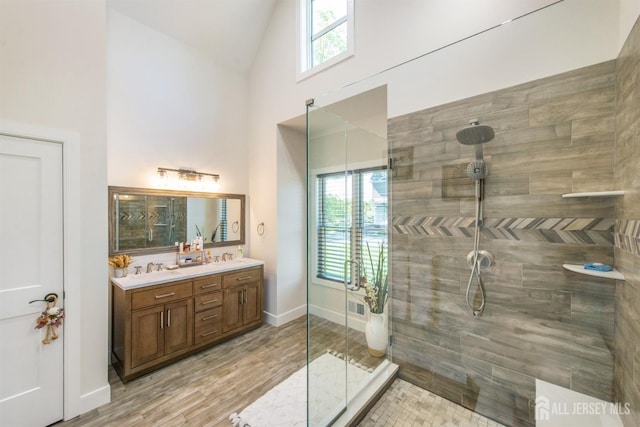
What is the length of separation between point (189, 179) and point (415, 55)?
9.23 ft

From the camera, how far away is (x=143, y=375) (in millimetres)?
2295

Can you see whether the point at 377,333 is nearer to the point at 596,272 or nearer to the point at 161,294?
the point at 596,272

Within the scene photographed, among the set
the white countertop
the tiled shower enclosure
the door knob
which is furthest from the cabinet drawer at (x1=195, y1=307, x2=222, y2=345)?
the tiled shower enclosure

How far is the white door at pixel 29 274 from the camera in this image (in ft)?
5.34

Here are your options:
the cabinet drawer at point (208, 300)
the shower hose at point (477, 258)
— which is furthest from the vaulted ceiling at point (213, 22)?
the shower hose at point (477, 258)

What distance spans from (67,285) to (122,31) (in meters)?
2.61

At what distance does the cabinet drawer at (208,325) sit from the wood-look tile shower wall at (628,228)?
3.12 meters

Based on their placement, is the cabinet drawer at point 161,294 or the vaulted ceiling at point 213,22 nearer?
the cabinet drawer at point 161,294

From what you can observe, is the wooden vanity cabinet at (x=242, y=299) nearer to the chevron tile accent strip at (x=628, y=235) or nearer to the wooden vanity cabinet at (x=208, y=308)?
the wooden vanity cabinet at (x=208, y=308)

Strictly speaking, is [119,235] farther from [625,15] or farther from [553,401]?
[625,15]

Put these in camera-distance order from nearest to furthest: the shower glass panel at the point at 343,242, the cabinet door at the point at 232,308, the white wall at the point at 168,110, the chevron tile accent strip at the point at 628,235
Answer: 1. the chevron tile accent strip at the point at 628,235
2. the shower glass panel at the point at 343,242
3. the white wall at the point at 168,110
4. the cabinet door at the point at 232,308

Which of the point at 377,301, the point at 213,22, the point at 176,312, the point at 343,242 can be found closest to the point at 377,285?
the point at 377,301

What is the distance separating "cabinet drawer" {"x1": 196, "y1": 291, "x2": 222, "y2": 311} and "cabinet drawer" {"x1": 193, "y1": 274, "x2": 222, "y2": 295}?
0.18 feet

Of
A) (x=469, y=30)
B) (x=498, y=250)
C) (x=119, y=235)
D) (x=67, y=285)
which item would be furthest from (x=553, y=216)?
(x=119, y=235)
